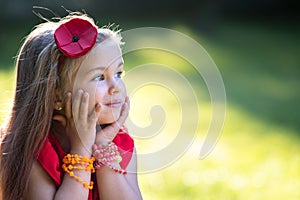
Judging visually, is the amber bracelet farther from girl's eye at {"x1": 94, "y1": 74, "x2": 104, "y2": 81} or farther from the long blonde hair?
girl's eye at {"x1": 94, "y1": 74, "x2": 104, "y2": 81}

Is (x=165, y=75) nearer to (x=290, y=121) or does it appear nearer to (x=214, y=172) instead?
(x=290, y=121)

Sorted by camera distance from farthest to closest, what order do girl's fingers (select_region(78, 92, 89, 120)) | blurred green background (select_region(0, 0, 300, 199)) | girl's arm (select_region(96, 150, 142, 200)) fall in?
blurred green background (select_region(0, 0, 300, 199)) < girl's arm (select_region(96, 150, 142, 200)) < girl's fingers (select_region(78, 92, 89, 120))

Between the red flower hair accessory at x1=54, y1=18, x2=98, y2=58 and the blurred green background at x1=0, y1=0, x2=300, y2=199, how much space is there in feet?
1.03

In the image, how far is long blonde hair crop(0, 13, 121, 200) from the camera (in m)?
2.19

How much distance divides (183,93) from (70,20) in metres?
3.94

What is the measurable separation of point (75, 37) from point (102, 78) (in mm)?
156

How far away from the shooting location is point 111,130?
2.25m

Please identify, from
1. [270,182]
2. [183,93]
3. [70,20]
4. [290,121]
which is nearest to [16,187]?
[70,20]

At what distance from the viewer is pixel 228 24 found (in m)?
9.70

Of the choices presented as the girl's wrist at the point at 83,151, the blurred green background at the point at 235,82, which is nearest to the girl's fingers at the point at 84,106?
the girl's wrist at the point at 83,151

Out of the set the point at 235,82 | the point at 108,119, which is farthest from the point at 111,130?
the point at 235,82

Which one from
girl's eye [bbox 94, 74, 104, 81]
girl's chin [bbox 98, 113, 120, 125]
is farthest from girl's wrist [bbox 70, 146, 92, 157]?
girl's eye [bbox 94, 74, 104, 81]

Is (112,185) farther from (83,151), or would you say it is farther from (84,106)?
(84,106)

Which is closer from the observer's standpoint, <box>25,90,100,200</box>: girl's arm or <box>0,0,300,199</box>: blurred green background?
<box>25,90,100,200</box>: girl's arm
